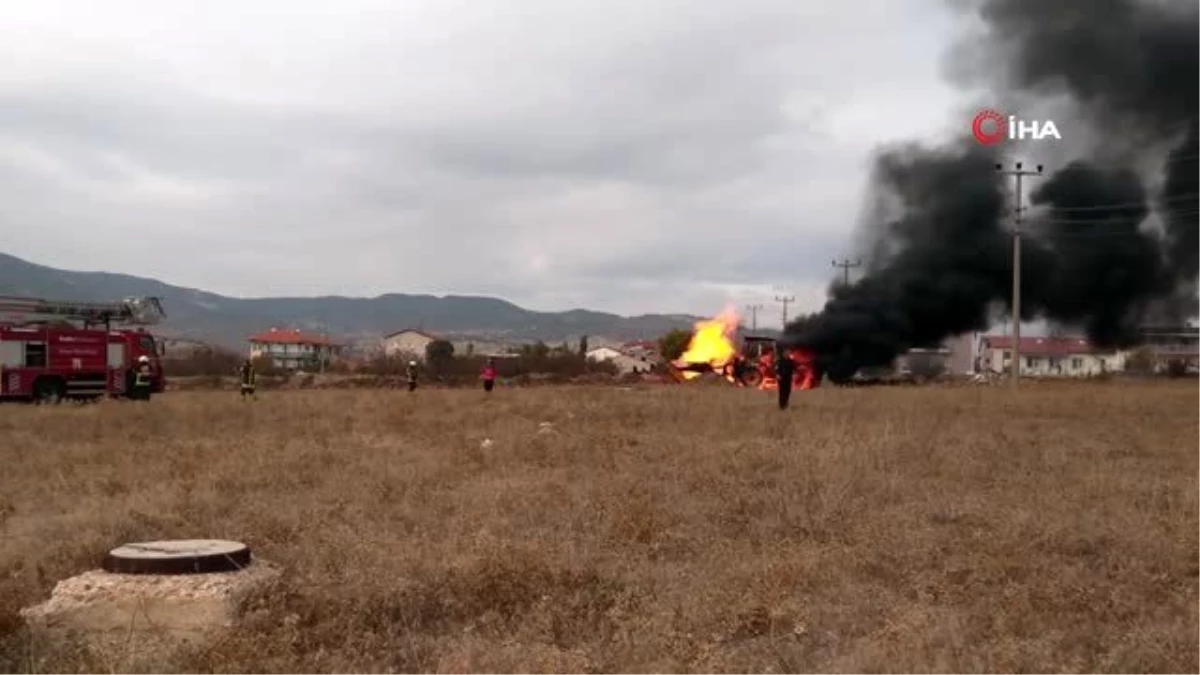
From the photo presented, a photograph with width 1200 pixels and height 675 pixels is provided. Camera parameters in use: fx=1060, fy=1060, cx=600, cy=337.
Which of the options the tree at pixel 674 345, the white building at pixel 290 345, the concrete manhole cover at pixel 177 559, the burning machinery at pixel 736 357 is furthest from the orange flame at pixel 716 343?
the white building at pixel 290 345

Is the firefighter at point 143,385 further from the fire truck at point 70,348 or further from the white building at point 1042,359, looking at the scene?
the white building at point 1042,359

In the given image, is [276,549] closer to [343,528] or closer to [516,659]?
[343,528]

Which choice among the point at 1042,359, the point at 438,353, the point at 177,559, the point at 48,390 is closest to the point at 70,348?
the point at 48,390

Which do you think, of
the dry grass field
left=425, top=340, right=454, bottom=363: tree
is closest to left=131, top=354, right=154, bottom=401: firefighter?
the dry grass field

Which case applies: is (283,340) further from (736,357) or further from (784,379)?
(784,379)

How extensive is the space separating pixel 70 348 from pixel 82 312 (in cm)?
235

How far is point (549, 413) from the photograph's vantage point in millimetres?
21312

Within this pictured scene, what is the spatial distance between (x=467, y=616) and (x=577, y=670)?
1484 mm

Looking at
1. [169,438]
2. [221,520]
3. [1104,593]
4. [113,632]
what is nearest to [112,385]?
[169,438]

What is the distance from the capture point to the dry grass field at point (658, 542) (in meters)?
5.20

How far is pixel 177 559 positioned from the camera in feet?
18.9

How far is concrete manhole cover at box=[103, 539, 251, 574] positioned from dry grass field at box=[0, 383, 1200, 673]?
1.39 feet

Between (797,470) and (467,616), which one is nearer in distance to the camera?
(467,616)

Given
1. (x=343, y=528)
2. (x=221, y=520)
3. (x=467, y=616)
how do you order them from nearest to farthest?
(x=467, y=616)
(x=343, y=528)
(x=221, y=520)
